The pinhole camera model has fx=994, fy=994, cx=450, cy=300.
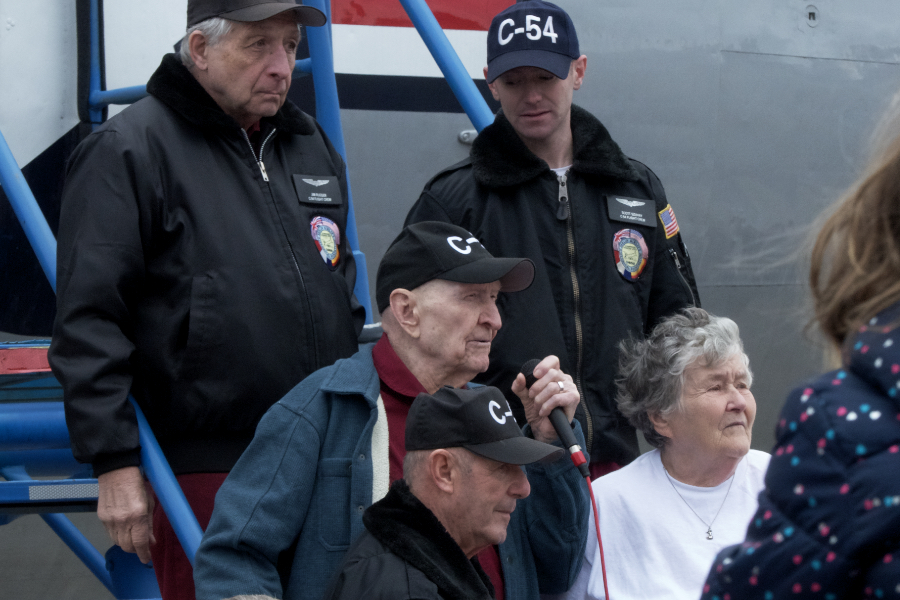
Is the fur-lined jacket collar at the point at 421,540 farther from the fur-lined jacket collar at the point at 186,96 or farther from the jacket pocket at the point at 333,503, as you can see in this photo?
the fur-lined jacket collar at the point at 186,96

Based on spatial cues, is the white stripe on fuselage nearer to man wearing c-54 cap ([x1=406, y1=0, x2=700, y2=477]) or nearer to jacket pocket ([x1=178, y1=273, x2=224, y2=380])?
man wearing c-54 cap ([x1=406, y1=0, x2=700, y2=477])

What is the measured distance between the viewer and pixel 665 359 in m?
2.41

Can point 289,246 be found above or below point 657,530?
above

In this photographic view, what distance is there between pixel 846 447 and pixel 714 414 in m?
1.64

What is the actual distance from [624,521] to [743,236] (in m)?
1.89

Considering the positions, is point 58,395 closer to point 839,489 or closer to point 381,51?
point 381,51

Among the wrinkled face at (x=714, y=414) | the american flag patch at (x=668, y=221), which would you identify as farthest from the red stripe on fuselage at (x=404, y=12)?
the wrinkled face at (x=714, y=414)

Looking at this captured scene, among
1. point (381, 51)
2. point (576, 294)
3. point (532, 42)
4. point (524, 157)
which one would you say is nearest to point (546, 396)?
point (576, 294)

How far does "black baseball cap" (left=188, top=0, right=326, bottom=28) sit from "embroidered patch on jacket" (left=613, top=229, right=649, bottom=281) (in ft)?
3.04

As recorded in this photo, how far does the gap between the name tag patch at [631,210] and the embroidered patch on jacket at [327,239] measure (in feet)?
2.30

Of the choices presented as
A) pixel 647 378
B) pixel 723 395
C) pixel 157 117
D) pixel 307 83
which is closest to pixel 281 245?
pixel 157 117

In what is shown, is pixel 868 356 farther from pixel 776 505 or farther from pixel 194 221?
pixel 194 221

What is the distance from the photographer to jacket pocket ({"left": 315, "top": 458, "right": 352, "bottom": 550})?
1.76 meters

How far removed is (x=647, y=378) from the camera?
7.90 feet
